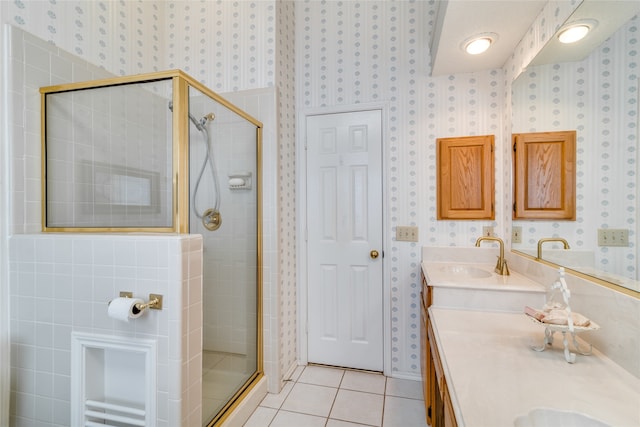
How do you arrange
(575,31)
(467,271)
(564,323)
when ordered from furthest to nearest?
(467,271) → (575,31) → (564,323)

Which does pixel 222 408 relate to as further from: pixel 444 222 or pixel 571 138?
pixel 571 138

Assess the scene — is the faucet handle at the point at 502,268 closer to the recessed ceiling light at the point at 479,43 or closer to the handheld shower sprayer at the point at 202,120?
the recessed ceiling light at the point at 479,43

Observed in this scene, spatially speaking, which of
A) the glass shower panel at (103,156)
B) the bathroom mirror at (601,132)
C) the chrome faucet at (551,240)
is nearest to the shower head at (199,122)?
the glass shower panel at (103,156)

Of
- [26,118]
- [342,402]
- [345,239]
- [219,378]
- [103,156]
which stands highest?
[26,118]

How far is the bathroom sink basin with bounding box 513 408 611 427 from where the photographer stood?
0.68 m

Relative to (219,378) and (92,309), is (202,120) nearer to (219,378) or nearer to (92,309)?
(92,309)

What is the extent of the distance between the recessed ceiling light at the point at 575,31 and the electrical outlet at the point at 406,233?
1.37 m

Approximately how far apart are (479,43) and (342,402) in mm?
2488

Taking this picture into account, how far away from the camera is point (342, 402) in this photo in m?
2.03

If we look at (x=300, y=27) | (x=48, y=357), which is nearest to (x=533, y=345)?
(x=48, y=357)

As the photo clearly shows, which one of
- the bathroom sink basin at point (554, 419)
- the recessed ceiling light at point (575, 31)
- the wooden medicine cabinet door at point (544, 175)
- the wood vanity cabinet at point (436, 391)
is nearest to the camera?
the bathroom sink basin at point (554, 419)

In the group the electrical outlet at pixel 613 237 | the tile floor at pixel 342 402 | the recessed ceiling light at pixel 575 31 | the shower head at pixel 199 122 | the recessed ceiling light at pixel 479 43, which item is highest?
the recessed ceiling light at pixel 479 43

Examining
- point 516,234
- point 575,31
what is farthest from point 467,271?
point 575,31

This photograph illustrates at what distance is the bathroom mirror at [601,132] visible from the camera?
96 cm
